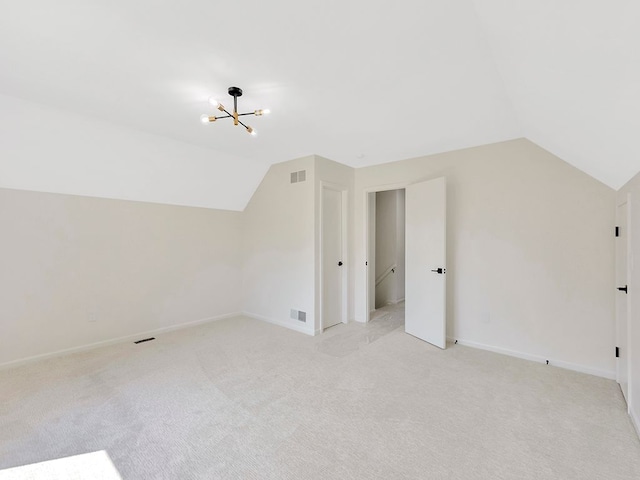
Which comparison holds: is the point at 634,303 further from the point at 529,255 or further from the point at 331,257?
the point at 331,257

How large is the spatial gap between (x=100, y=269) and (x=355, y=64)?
3.75 metres

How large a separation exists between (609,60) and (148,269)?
4.74 metres

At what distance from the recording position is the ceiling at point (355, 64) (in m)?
1.37

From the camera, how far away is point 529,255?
309 cm

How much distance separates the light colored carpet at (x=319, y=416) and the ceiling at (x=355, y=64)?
1.89 metres

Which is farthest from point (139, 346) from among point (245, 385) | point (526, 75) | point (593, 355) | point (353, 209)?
point (593, 355)

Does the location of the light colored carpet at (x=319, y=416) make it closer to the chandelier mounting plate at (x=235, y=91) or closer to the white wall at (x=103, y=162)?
the white wall at (x=103, y=162)

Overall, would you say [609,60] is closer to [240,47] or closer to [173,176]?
[240,47]

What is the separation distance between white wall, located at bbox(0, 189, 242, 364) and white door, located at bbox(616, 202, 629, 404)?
4.83 meters

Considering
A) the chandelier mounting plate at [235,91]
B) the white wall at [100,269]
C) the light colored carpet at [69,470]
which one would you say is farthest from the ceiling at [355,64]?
A: the light colored carpet at [69,470]

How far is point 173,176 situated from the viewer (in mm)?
3877

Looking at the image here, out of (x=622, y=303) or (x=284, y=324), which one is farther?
(x=284, y=324)

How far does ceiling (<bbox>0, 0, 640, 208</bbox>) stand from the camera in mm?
1369

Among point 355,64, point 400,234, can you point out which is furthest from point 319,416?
point 400,234
